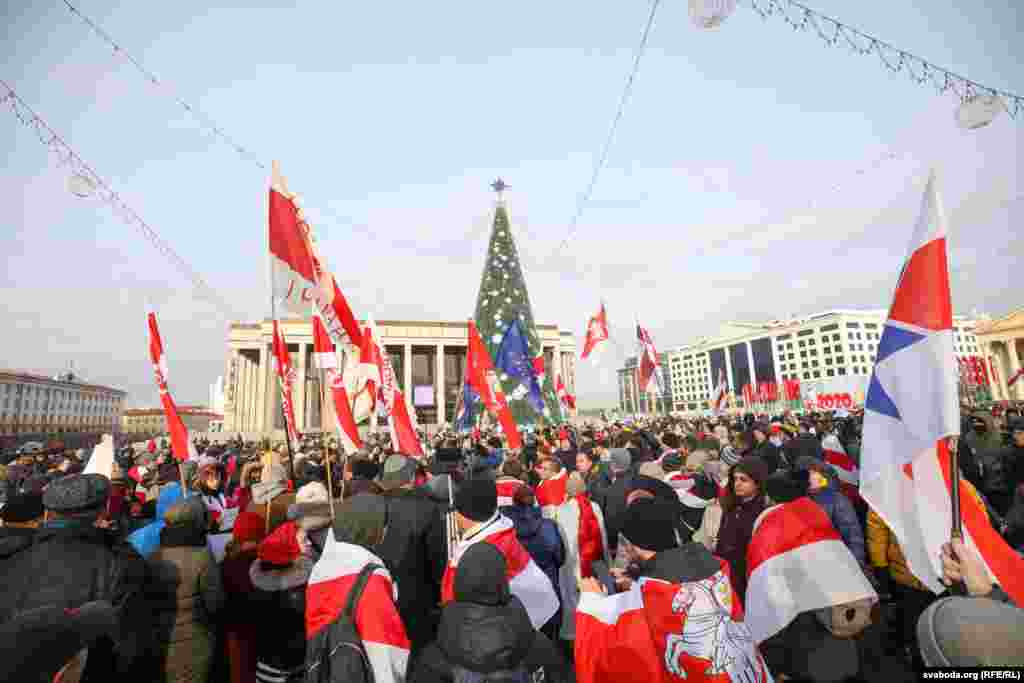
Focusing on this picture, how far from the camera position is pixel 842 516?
4.17m

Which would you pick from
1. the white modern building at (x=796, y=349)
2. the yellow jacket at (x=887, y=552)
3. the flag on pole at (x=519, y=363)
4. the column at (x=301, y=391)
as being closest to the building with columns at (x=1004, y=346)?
the white modern building at (x=796, y=349)

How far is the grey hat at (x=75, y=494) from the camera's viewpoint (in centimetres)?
236

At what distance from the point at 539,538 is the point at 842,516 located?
2465mm

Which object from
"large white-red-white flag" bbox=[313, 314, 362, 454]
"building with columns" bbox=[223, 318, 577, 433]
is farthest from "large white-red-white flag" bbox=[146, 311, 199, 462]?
"building with columns" bbox=[223, 318, 577, 433]

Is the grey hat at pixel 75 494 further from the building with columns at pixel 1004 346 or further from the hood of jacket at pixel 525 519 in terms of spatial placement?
the building with columns at pixel 1004 346

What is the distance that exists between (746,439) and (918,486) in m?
6.54

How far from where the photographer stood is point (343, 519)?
2.75 metres

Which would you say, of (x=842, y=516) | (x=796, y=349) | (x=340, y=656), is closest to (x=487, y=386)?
(x=842, y=516)

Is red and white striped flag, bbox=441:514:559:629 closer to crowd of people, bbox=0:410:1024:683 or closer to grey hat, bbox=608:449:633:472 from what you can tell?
crowd of people, bbox=0:410:1024:683

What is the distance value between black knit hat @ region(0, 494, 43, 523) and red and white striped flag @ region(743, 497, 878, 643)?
16.1 feet

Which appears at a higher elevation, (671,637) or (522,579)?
(671,637)

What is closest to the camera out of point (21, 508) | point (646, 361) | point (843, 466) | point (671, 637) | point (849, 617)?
point (671, 637)

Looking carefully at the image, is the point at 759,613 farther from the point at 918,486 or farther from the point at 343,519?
the point at 343,519

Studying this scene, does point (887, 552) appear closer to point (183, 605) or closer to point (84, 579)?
point (183, 605)
